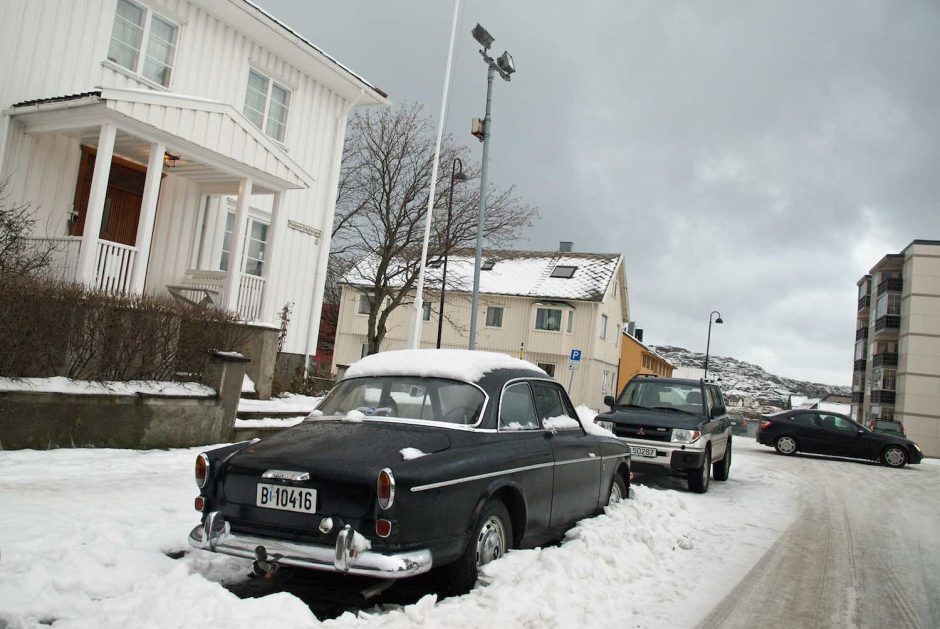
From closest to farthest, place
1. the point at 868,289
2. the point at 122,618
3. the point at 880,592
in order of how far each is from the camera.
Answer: the point at 122,618 → the point at 880,592 → the point at 868,289

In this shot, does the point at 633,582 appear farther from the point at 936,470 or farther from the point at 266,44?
the point at 936,470

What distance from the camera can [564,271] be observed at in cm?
4478

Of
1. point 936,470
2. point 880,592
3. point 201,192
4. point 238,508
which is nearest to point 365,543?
point 238,508

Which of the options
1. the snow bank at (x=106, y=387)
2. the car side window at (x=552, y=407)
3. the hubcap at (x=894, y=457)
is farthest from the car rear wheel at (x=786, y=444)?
the snow bank at (x=106, y=387)

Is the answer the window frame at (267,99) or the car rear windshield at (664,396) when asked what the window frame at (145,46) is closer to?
the window frame at (267,99)

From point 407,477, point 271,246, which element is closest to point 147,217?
point 271,246

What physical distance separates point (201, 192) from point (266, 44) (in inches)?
157

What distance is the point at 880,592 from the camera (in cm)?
576

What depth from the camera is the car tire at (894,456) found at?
20.2 metres

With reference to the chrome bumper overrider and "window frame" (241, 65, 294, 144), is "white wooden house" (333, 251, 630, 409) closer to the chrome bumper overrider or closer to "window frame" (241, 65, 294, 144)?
"window frame" (241, 65, 294, 144)

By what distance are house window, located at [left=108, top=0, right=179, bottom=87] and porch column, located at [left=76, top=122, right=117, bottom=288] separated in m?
2.99

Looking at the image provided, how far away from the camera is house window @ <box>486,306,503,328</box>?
43.5 m

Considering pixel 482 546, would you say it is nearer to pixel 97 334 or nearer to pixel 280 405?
pixel 97 334

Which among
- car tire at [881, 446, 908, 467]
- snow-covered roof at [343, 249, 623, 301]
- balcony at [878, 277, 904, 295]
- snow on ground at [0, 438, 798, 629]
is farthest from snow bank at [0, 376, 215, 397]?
balcony at [878, 277, 904, 295]
